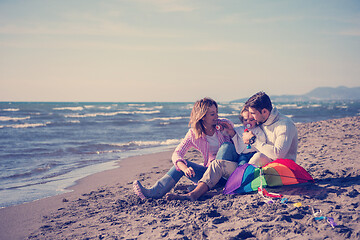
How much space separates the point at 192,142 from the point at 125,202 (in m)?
1.24

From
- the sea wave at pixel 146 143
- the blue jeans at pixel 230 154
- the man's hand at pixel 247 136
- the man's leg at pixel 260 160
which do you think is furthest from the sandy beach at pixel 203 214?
the sea wave at pixel 146 143

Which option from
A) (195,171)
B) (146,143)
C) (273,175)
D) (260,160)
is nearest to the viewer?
(273,175)

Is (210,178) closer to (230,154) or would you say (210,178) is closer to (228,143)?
(230,154)

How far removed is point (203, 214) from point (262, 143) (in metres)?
1.21

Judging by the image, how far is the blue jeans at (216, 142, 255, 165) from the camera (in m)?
3.97

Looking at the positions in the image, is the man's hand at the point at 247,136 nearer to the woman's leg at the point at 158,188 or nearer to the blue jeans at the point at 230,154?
the blue jeans at the point at 230,154

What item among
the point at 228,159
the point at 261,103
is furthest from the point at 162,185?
the point at 261,103

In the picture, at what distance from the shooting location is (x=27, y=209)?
15.0 feet

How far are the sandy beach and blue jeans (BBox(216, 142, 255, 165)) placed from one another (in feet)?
1.59

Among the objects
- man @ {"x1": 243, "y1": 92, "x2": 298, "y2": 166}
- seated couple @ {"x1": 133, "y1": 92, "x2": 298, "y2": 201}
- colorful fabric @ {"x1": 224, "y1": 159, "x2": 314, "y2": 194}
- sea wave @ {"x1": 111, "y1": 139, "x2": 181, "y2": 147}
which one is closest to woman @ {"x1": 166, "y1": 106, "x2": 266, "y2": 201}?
seated couple @ {"x1": 133, "y1": 92, "x2": 298, "y2": 201}

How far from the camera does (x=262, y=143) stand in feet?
12.8

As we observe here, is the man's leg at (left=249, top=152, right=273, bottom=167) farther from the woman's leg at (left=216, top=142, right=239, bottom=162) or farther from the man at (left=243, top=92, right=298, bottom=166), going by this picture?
the woman's leg at (left=216, top=142, right=239, bottom=162)

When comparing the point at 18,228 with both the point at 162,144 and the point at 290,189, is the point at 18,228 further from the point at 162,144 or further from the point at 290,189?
the point at 162,144

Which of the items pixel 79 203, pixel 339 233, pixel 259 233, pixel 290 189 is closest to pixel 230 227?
pixel 259 233
